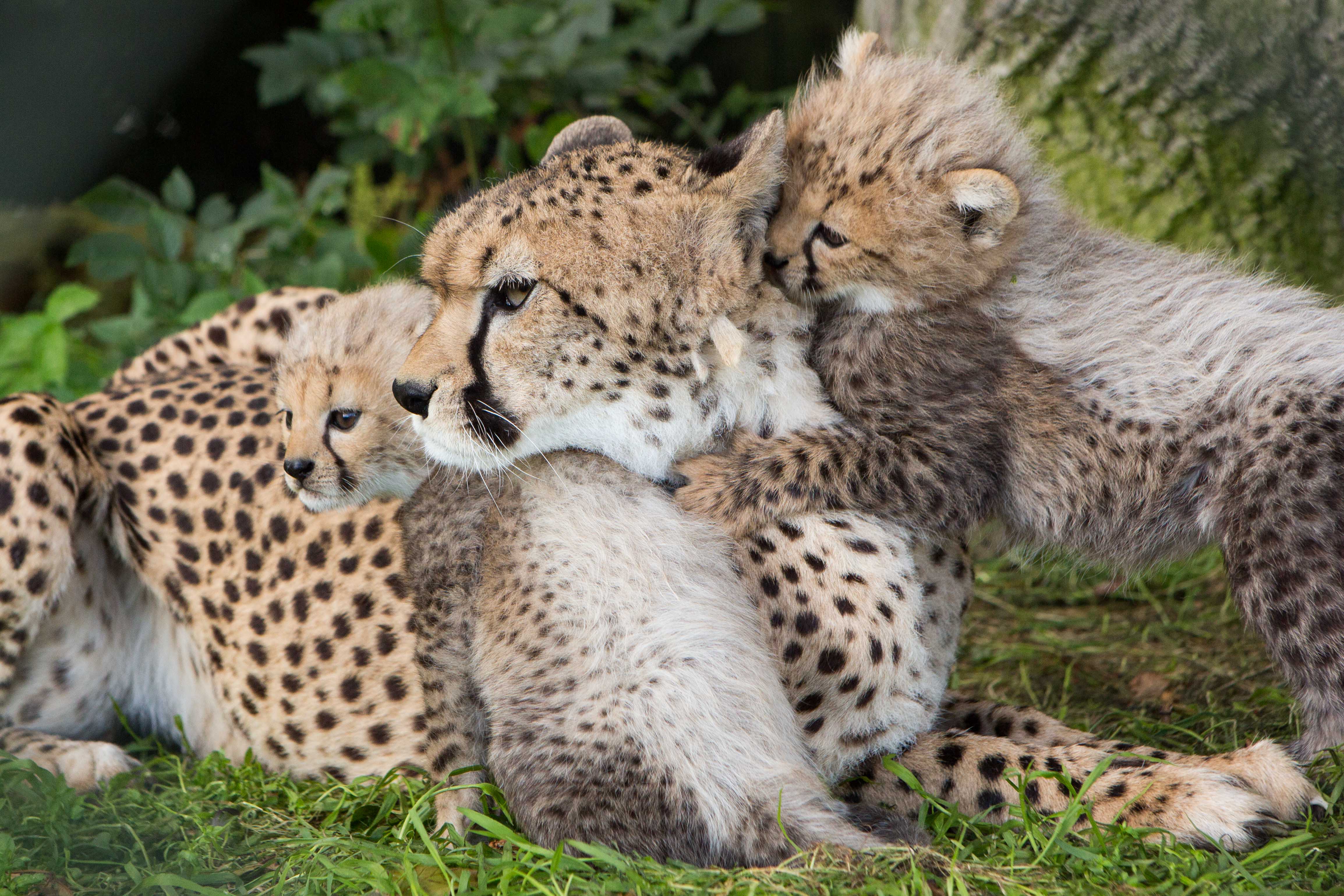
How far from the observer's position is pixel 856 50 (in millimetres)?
2818

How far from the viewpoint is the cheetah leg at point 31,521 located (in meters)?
2.82

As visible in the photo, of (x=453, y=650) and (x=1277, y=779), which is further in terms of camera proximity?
(x=453, y=650)

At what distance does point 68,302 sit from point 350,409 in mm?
1756

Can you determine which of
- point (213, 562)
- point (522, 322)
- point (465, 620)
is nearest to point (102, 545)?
point (213, 562)

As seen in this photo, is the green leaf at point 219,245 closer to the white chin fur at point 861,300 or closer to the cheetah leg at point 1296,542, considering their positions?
the white chin fur at point 861,300

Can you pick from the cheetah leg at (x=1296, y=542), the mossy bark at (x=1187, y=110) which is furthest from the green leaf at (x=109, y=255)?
the cheetah leg at (x=1296, y=542)

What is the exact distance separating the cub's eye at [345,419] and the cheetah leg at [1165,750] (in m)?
1.34

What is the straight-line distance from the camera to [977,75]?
2.88 metres

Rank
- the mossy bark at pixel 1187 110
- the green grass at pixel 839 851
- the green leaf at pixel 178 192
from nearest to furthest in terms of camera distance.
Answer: the green grass at pixel 839 851, the mossy bark at pixel 1187 110, the green leaf at pixel 178 192

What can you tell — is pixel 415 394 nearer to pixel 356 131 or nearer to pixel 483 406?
pixel 483 406

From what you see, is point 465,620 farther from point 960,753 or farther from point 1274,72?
point 1274,72

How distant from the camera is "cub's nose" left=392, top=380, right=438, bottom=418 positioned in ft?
7.38

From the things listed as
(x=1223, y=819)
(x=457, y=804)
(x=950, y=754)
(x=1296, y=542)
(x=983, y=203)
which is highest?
(x=983, y=203)

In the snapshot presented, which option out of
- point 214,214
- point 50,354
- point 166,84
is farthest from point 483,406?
point 166,84
